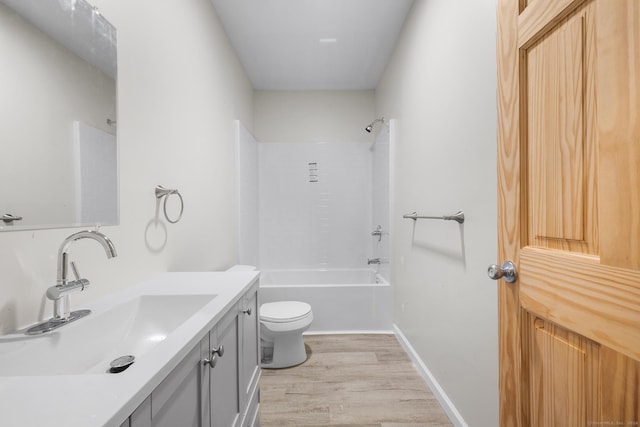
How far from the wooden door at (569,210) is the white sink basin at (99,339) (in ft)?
3.01

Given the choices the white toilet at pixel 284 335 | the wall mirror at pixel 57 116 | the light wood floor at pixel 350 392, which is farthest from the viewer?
the white toilet at pixel 284 335

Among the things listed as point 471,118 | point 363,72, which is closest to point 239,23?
point 363,72

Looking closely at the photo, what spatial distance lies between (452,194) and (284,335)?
1.53m

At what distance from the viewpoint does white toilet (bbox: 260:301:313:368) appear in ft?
7.20

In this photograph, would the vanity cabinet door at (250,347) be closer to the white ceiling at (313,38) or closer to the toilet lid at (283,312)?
the toilet lid at (283,312)

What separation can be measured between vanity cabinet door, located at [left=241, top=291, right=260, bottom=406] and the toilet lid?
Answer: 654mm

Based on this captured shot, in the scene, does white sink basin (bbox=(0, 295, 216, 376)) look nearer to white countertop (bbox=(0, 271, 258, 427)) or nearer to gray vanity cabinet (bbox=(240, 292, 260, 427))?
white countertop (bbox=(0, 271, 258, 427))

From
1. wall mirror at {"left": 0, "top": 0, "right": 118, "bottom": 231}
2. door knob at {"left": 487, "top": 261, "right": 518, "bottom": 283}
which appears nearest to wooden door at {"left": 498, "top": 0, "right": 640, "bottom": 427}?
door knob at {"left": 487, "top": 261, "right": 518, "bottom": 283}

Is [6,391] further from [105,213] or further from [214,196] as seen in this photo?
[214,196]

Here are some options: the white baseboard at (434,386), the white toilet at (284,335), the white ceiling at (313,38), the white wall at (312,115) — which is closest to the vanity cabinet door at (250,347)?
the white toilet at (284,335)

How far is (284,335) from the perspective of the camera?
2.23m

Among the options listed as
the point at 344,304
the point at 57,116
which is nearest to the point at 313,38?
the point at 57,116

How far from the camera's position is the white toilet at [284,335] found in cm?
220

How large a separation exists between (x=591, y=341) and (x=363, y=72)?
316cm
